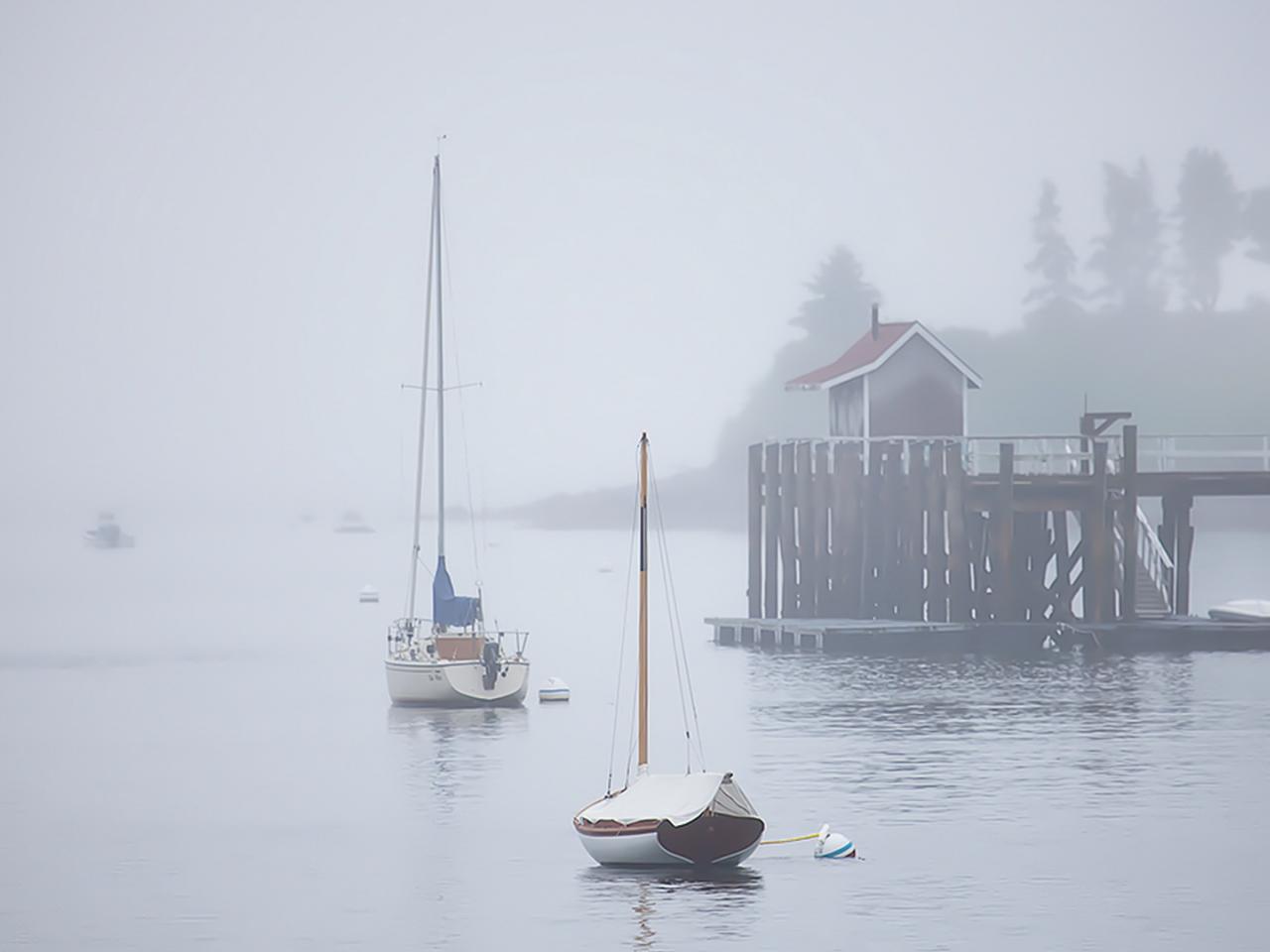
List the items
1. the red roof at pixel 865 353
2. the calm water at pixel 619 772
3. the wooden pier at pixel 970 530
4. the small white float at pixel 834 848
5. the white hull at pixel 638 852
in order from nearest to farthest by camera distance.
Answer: the calm water at pixel 619 772
the white hull at pixel 638 852
the small white float at pixel 834 848
the wooden pier at pixel 970 530
the red roof at pixel 865 353

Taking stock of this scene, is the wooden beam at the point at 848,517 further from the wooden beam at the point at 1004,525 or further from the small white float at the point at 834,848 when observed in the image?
the small white float at the point at 834,848

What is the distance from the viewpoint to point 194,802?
47281mm

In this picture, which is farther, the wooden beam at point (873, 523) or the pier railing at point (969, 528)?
the wooden beam at point (873, 523)

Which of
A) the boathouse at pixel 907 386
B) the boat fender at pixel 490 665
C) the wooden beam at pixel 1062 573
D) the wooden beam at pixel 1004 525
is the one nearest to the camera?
the boat fender at pixel 490 665

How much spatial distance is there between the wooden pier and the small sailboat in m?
33.4

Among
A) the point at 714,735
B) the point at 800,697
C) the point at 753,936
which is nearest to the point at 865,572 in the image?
the point at 800,697

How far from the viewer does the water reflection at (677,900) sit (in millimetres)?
32219

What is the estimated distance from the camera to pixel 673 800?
119ft

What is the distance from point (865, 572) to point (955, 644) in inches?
161

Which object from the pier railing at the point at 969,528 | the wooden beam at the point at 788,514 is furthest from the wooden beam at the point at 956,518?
the wooden beam at the point at 788,514

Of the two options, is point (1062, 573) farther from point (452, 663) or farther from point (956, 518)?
point (452, 663)

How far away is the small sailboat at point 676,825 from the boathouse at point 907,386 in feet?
120

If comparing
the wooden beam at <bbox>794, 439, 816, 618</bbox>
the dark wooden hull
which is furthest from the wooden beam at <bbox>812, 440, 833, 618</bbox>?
the dark wooden hull

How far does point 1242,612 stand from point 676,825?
47.5 m
